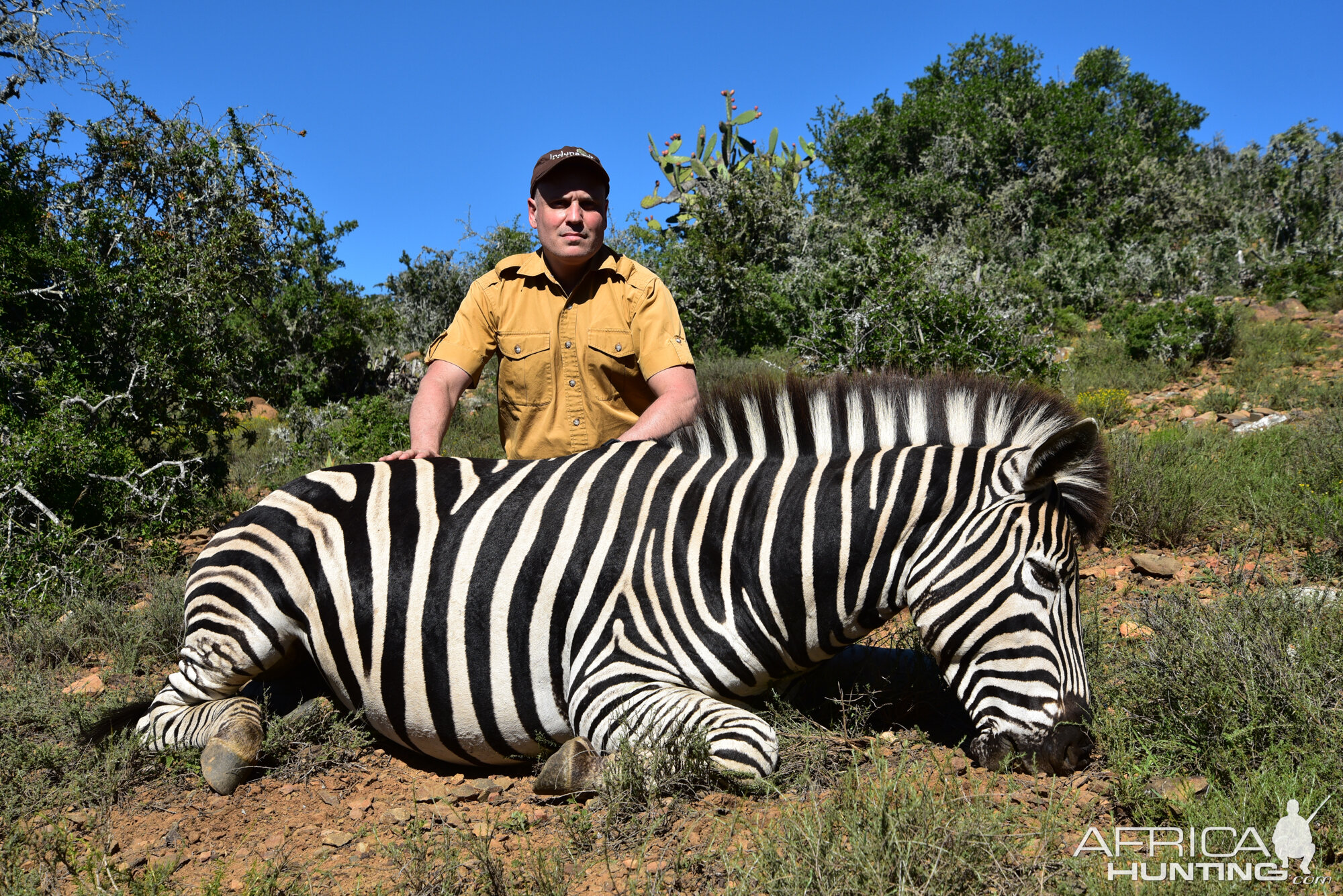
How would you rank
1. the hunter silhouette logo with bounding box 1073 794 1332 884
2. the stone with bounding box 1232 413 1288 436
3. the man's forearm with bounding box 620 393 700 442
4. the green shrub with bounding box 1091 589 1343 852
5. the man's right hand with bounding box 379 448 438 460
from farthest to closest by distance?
the stone with bounding box 1232 413 1288 436 < the man's right hand with bounding box 379 448 438 460 < the man's forearm with bounding box 620 393 700 442 < the green shrub with bounding box 1091 589 1343 852 < the hunter silhouette logo with bounding box 1073 794 1332 884

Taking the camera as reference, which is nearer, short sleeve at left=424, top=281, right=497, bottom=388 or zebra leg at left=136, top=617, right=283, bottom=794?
zebra leg at left=136, top=617, right=283, bottom=794

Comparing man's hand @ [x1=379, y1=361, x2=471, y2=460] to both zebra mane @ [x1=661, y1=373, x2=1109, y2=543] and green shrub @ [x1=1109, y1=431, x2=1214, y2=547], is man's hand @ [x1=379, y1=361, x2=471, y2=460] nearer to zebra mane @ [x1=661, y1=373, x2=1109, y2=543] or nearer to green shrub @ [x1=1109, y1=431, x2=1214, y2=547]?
zebra mane @ [x1=661, y1=373, x2=1109, y2=543]

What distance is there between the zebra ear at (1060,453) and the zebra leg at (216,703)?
278 centimetres

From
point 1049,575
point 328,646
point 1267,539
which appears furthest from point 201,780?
point 1267,539

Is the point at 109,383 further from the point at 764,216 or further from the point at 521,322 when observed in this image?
the point at 764,216

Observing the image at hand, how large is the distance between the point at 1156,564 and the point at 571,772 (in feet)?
11.6

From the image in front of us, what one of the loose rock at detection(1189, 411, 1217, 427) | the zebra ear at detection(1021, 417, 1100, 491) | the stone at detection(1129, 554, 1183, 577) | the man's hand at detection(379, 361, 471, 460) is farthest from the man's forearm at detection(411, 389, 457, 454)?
the loose rock at detection(1189, 411, 1217, 427)

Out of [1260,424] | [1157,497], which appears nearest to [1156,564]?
[1157,497]

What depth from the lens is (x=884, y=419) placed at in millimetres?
2943

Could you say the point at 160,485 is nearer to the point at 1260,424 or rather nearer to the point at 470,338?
the point at 470,338

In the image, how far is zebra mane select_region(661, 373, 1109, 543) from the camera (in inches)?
108

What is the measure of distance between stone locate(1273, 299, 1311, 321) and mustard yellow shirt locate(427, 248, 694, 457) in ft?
36.5

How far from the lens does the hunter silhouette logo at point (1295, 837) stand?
2068mm

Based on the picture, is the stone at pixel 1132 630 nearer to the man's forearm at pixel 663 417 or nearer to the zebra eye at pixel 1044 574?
the zebra eye at pixel 1044 574
